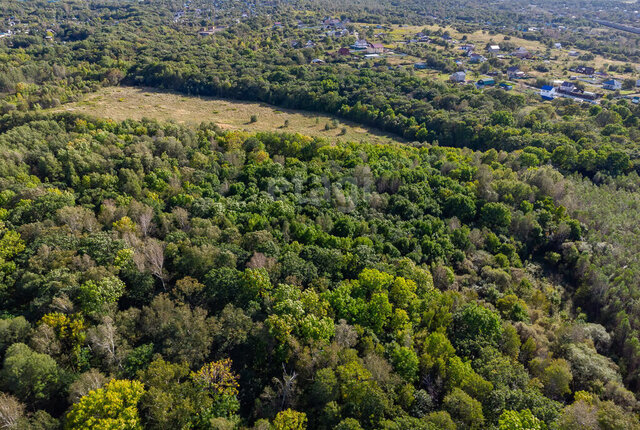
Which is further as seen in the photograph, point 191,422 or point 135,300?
point 135,300

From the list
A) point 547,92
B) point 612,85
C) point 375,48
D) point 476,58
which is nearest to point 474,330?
point 547,92

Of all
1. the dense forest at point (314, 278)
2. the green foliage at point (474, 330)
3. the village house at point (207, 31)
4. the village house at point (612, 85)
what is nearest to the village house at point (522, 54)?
the village house at point (612, 85)

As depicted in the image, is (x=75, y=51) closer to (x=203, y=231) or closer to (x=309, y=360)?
(x=203, y=231)

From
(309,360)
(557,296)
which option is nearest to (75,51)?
(309,360)

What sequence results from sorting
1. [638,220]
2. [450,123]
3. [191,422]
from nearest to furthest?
[191,422] → [638,220] → [450,123]

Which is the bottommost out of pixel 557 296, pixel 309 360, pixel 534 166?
pixel 557 296

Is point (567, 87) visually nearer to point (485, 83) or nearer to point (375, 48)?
point (485, 83)

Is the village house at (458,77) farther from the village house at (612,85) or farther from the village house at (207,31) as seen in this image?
the village house at (207,31)
